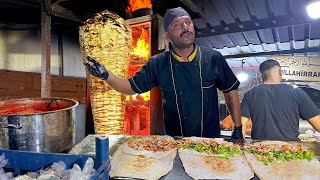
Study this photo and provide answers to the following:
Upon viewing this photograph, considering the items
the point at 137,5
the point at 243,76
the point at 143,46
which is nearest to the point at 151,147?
the point at 143,46

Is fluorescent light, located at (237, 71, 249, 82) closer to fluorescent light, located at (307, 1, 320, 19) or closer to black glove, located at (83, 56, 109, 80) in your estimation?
fluorescent light, located at (307, 1, 320, 19)

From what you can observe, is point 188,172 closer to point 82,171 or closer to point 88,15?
point 82,171

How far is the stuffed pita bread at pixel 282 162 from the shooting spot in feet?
7.09

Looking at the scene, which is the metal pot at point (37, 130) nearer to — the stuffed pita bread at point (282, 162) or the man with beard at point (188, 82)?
the man with beard at point (188, 82)

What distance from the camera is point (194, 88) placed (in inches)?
148

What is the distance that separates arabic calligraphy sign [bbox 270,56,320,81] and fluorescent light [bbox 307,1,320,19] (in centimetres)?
334

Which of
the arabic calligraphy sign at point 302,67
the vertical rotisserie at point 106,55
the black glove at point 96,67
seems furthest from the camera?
the arabic calligraphy sign at point 302,67

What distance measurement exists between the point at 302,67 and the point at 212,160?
758 cm

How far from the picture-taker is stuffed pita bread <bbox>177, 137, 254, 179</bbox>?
7.14ft

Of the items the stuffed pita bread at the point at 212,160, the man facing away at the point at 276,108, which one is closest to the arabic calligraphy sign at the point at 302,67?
the man facing away at the point at 276,108

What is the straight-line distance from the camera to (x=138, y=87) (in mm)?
4008

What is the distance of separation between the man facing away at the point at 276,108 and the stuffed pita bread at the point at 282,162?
5.84 feet

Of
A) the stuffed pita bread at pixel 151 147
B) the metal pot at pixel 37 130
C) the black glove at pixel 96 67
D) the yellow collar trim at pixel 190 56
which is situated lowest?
the stuffed pita bread at pixel 151 147

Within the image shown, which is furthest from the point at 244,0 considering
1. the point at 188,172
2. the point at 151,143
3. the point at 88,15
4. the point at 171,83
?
the point at 188,172
